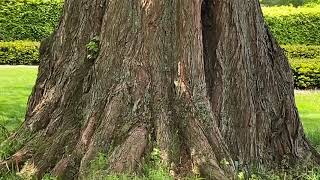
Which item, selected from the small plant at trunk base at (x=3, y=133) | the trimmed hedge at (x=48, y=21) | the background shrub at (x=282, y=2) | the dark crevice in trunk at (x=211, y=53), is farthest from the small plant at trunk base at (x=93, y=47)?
the background shrub at (x=282, y=2)

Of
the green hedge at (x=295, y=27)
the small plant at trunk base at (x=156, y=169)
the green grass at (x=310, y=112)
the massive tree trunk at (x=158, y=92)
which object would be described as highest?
the massive tree trunk at (x=158, y=92)

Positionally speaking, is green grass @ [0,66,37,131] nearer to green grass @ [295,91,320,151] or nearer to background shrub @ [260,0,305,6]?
green grass @ [295,91,320,151]

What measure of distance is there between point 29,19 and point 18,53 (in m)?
3.95

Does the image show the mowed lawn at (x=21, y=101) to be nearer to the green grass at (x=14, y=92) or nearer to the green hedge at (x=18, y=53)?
the green grass at (x=14, y=92)

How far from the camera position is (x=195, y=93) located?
17.9 ft

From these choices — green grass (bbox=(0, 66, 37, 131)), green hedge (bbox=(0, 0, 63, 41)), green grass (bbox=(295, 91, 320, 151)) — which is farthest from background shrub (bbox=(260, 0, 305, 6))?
green grass (bbox=(295, 91, 320, 151))

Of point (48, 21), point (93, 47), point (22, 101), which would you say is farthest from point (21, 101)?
point (48, 21)

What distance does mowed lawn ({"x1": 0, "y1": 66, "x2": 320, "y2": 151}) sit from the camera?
33.9 feet

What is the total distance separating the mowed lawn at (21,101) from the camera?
33.9 ft

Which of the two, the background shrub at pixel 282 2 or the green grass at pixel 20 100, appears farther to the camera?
the background shrub at pixel 282 2

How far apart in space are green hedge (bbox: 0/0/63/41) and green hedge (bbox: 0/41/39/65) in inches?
136

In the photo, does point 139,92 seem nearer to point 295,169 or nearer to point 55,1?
point 295,169

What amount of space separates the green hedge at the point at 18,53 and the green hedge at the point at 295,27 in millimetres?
8826

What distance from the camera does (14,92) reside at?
14.7 metres
